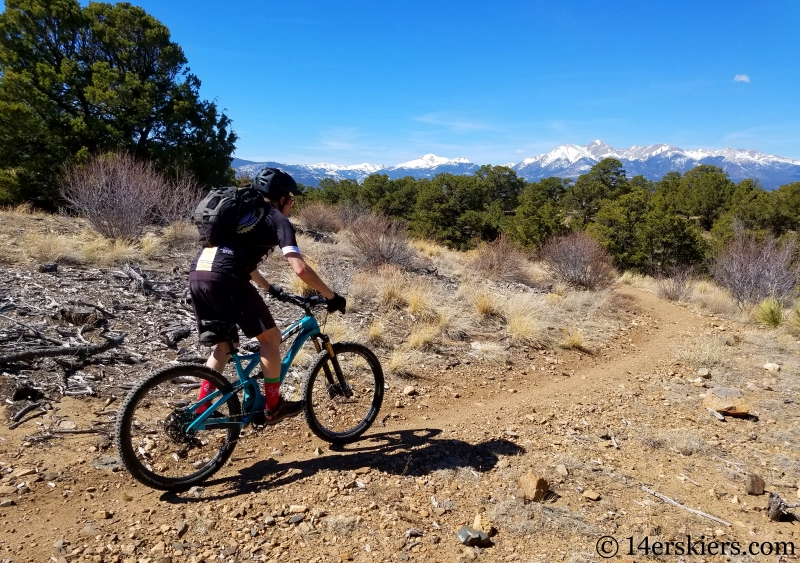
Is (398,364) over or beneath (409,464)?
over

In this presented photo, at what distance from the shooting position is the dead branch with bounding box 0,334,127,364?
12.4ft

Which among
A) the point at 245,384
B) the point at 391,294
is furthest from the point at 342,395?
the point at 391,294

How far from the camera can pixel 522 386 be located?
18.5ft

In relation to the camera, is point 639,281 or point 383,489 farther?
point 639,281

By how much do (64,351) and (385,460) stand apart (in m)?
3.08

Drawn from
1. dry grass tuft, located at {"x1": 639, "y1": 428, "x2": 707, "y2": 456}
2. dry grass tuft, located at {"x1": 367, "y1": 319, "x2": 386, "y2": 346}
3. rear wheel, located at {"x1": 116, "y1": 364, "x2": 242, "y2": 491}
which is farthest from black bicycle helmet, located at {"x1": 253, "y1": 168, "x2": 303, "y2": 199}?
dry grass tuft, located at {"x1": 639, "y1": 428, "x2": 707, "y2": 456}

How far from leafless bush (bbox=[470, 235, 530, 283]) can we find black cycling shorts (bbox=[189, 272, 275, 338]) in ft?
34.0

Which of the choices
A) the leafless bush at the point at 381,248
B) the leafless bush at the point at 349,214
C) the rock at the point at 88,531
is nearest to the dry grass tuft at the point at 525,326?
the leafless bush at the point at 381,248

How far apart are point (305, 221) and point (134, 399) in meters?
16.9

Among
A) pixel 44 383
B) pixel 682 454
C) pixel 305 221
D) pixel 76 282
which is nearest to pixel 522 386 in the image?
pixel 682 454

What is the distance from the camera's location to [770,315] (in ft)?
30.6

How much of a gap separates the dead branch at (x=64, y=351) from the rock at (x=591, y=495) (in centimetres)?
442

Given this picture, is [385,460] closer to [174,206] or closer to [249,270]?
[249,270]

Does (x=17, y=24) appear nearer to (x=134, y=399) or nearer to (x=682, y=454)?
(x=134, y=399)
